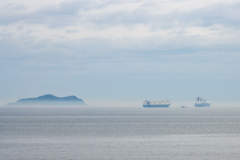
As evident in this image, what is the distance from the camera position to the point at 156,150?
51.2 m

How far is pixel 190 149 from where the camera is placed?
5191 cm

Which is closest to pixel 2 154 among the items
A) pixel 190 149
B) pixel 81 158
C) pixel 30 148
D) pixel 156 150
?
pixel 30 148

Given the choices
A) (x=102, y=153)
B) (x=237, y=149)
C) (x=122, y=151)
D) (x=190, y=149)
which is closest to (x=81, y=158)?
(x=102, y=153)

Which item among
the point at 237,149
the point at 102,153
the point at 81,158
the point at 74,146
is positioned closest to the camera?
the point at 81,158

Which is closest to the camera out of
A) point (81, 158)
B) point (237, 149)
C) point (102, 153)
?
point (81, 158)

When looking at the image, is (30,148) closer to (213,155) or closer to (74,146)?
(74,146)

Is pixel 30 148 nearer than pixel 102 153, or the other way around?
pixel 102 153

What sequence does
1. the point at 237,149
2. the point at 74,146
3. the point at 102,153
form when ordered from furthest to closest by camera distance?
1. the point at 74,146
2. the point at 237,149
3. the point at 102,153

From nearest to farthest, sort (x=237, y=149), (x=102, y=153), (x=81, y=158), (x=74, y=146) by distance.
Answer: (x=81, y=158)
(x=102, y=153)
(x=237, y=149)
(x=74, y=146)

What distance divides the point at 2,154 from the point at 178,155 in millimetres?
23581

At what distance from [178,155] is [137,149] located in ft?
25.4

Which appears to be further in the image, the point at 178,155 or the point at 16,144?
the point at 16,144

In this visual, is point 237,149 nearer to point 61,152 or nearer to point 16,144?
point 61,152

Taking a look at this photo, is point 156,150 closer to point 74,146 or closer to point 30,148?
point 74,146
